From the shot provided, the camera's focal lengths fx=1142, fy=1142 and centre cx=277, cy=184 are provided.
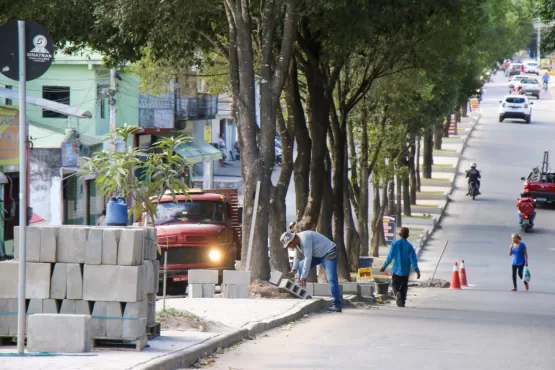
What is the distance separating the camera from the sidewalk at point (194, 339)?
9.99 meters

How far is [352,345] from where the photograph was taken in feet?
43.1

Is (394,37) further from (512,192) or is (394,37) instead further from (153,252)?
(512,192)

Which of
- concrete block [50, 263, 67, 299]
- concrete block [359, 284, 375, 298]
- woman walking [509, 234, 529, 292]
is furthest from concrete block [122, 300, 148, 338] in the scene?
woman walking [509, 234, 529, 292]

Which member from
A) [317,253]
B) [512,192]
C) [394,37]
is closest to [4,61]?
[317,253]

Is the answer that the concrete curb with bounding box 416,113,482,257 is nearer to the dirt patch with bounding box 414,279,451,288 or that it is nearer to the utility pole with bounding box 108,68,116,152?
the dirt patch with bounding box 414,279,451,288

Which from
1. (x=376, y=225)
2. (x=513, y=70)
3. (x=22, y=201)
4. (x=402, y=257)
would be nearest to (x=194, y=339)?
(x=22, y=201)

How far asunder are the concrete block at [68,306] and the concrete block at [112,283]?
0.13 meters

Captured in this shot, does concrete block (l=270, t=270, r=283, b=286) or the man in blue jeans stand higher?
the man in blue jeans

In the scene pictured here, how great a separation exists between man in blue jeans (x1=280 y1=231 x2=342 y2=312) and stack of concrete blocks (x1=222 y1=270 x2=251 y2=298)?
2.67 feet

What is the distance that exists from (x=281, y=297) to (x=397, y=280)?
3400mm

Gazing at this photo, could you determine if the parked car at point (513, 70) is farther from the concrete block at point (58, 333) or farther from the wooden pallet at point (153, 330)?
the concrete block at point (58, 333)

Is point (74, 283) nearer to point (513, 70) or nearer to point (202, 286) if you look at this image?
point (202, 286)

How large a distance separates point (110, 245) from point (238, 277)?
712 cm

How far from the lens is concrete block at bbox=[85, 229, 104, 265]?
11.0 metres
